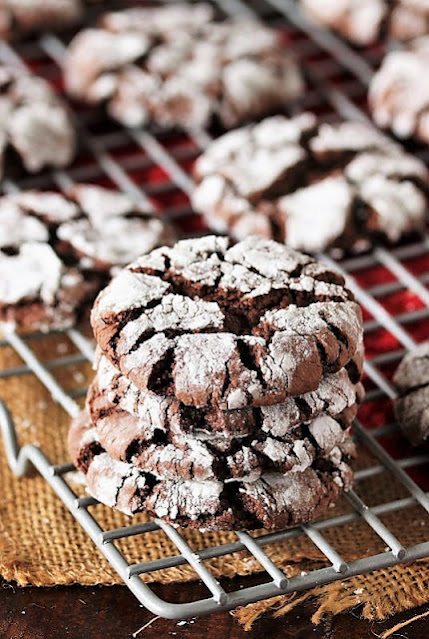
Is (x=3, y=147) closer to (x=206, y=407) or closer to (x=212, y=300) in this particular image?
(x=212, y=300)

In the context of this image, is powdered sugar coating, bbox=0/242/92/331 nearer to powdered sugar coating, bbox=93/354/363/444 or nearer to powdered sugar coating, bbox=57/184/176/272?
powdered sugar coating, bbox=57/184/176/272

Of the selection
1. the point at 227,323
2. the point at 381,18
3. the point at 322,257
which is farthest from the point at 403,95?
the point at 227,323

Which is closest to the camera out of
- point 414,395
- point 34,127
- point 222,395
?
point 222,395

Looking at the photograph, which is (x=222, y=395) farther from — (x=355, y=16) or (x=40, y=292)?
(x=355, y=16)

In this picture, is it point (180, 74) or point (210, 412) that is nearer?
point (210, 412)

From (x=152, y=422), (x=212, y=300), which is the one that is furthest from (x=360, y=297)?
(x=152, y=422)

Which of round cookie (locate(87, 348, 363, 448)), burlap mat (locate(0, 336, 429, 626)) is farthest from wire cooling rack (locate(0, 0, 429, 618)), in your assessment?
round cookie (locate(87, 348, 363, 448))

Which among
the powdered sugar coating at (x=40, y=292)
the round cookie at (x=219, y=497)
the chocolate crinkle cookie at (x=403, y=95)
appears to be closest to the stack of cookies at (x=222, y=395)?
the round cookie at (x=219, y=497)

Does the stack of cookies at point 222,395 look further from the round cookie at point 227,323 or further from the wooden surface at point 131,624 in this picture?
the wooden surface at point 131,624
